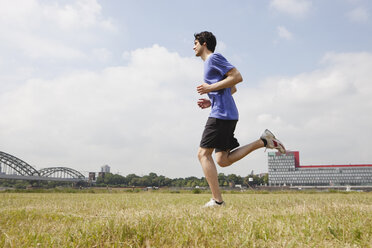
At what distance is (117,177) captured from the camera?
14612 centimetres

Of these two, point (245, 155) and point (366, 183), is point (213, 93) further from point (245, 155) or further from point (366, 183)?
point (366, 183)

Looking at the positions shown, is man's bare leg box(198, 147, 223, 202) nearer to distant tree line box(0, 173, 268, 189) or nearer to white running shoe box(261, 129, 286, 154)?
white running shoe box(261, 129, 286, 154)

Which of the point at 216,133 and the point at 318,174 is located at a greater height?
the point at 216,133

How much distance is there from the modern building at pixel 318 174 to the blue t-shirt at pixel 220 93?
16656 cm

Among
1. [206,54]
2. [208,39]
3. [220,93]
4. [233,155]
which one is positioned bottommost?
[233,155]

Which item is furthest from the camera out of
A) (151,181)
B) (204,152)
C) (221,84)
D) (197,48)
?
(151,181)

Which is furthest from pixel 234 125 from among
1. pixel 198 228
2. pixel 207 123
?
pixel 198 228

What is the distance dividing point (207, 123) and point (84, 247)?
2.53 m

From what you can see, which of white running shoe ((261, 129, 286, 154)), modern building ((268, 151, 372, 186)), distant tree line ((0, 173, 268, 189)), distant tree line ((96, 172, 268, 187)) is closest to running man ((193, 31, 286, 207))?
white running shoe ((261, 129, 286, 154))

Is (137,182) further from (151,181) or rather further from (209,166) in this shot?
(209,166)

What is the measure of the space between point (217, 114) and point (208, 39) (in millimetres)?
1207

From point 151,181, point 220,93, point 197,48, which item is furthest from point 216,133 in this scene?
point 151,181

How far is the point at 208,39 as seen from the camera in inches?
165

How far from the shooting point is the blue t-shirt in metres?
3.88
